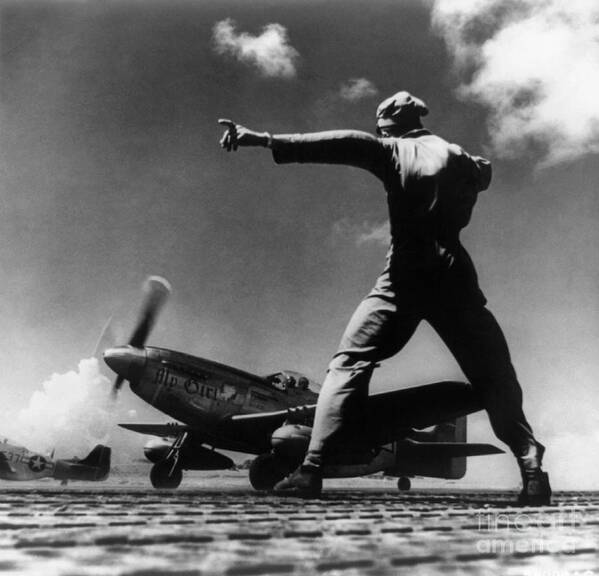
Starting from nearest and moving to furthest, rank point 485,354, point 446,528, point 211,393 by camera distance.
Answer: point 446,528
point 485,354
point 211,393

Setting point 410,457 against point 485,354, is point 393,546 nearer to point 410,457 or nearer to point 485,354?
point 485,354

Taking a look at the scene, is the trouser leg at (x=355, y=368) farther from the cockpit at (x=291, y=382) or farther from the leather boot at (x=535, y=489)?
the cockpit at (x=291, y=382)

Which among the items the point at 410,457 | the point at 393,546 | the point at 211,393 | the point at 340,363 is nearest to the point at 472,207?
the point at 340,363

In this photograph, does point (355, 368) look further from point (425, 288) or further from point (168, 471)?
point (168, 471)

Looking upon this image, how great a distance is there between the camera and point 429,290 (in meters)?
1.94

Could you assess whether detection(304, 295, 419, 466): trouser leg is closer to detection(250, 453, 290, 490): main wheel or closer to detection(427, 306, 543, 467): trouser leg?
detection(427, 306, 543, 467): trouser leg

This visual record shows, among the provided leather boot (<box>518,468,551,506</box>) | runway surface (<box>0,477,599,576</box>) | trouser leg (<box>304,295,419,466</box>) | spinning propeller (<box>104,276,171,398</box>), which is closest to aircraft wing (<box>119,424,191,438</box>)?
spinning propeller (<box>104,276,171,398</box>)

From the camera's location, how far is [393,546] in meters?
0.77

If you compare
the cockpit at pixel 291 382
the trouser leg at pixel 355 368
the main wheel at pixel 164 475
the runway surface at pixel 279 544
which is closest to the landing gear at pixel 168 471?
the main wheel at pixel 164 475

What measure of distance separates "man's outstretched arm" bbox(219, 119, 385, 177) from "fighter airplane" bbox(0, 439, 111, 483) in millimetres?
17339

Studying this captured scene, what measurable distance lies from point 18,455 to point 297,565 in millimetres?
18802

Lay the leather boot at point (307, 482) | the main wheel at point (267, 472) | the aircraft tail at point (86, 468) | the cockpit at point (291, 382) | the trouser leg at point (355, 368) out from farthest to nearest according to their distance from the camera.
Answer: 1. the aircraft tail at point (86, 468)
2. the cockpit at point (291, 382)
3. the main wheel at point (267, 472)
4. the trouser leg at point (355, 368)
5. the leather boot at point (307, 482)

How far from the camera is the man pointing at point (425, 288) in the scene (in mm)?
1861

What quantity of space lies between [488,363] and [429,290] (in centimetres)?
34
